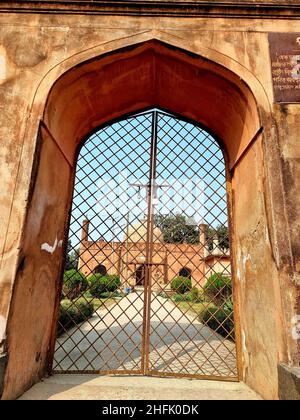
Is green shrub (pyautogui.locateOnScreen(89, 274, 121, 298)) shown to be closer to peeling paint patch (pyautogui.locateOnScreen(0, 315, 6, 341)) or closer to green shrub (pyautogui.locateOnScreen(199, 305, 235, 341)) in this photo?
green shrub (pyautogui.locateOnScreen(199, 305, 235, 341))

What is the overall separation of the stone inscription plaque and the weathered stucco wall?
80mm

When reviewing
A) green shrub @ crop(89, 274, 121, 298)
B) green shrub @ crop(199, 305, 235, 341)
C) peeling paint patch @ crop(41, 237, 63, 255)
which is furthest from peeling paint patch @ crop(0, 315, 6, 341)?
green shrub @ crop(199, 305, 235, 341)

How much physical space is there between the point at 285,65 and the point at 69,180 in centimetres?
261

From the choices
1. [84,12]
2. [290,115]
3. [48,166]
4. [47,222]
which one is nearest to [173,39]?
[84,12]

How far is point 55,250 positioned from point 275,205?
7.15 ft

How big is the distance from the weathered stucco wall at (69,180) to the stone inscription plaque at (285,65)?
0.26 feet

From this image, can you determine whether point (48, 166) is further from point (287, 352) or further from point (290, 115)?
point (287, 352)

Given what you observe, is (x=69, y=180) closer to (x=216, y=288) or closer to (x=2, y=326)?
(x=2, y=326)

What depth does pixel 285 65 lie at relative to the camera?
2672 mm

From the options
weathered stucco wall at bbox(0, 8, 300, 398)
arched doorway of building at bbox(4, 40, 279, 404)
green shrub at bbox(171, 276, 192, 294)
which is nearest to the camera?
weathered stucco wall at bbox(0, 8, 300, 398)

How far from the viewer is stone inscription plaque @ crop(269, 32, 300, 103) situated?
8.39 ft

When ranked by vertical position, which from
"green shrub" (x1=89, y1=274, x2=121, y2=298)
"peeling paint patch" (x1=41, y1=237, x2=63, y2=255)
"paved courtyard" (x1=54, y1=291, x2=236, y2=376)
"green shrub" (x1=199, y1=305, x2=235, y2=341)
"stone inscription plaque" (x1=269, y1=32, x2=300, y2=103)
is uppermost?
"stone inscription plaque" (x1=269, y1=32, x2=300, y2=103)

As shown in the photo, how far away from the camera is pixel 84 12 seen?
2885 mm

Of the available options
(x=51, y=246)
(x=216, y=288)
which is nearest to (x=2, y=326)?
(x=51, y=246)
